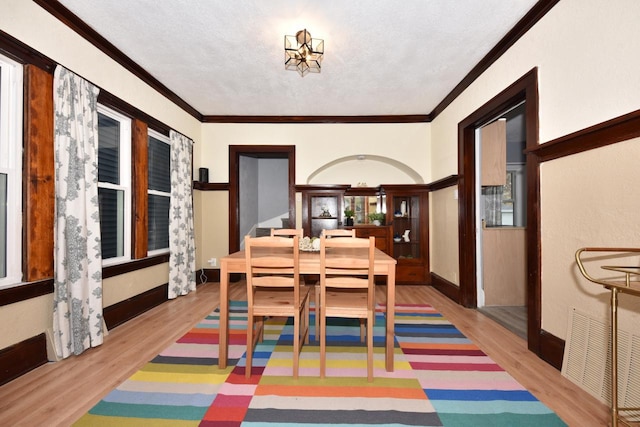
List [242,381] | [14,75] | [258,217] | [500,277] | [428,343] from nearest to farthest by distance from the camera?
[242,381]
[14,75]
[428,343]
[500,277]
[258,217]

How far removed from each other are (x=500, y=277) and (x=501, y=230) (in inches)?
22.8

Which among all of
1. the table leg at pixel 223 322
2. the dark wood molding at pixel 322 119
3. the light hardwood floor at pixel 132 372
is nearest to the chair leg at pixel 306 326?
the table leg at pixel 223 322

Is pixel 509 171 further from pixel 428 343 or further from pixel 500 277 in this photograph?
pixel 428 343

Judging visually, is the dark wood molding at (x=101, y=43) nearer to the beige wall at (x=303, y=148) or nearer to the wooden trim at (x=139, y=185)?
the wooden trim at (x=139, y=185)

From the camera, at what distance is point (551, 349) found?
2193 mm

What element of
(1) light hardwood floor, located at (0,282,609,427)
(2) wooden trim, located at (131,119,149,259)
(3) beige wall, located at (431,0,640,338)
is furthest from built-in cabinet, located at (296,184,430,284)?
(3) beige wall, located at (431,0,640,338)

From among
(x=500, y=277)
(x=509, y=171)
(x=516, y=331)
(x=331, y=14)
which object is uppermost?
(x=331, y=14)

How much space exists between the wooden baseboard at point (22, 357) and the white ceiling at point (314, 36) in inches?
103

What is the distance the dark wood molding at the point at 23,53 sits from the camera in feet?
6.51

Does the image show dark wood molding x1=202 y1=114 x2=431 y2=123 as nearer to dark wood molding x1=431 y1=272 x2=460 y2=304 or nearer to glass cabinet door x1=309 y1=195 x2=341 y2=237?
glass cabinet door x1=309 y1=195 x2=341 y2=237

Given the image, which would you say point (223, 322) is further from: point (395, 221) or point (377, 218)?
point (395, 221)

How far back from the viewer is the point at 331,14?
250 centimetres

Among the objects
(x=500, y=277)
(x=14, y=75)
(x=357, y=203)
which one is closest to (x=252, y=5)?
(x=14, y=75)

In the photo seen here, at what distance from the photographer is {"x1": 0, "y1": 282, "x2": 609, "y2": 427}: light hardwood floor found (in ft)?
5.46
